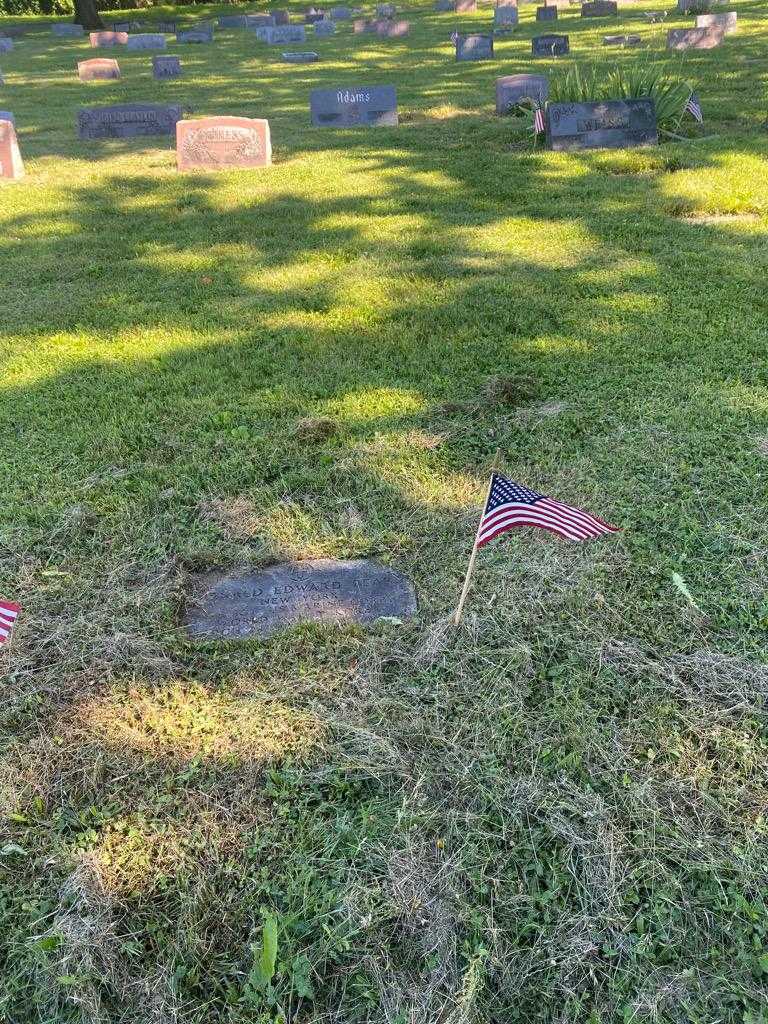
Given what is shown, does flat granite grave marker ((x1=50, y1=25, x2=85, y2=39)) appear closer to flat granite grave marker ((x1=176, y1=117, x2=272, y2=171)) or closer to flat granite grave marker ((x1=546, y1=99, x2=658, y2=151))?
flat granite grave marker ((x1=176, y1=117, x2=272, y2=171))

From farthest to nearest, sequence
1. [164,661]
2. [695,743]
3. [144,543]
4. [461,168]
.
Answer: [461,168] → [144,543] → [164,661] → [695,743]

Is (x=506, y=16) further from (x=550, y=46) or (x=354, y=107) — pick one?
(x=354, y=107)

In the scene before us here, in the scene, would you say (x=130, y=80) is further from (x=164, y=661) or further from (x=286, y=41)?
(x=164, y=661)

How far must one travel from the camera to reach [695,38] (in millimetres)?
14734

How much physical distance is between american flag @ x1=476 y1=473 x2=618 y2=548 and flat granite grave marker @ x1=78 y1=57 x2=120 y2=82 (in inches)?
755

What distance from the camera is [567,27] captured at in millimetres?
19047

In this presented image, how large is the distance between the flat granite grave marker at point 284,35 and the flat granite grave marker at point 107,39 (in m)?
5.02

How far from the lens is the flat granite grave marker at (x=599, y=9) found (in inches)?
808

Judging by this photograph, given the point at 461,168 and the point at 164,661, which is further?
the point at 461,168

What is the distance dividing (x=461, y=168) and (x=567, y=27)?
45.6 ft

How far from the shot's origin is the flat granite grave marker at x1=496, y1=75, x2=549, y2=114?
1098 centimetres

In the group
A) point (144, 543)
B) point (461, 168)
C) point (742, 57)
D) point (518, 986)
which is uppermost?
point (742, 57)

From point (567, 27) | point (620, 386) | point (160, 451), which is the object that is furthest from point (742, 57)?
point (160, 451)

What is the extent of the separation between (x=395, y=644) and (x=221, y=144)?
27.5 feet
